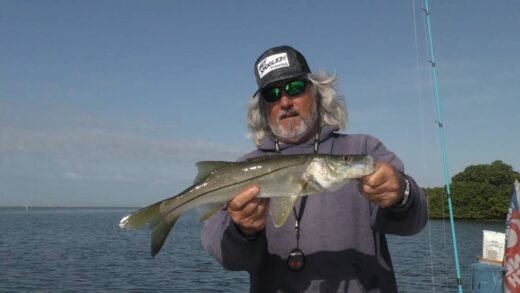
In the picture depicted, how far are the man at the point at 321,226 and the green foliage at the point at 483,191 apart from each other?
93.7 metres

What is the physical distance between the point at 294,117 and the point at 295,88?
11.3 inches

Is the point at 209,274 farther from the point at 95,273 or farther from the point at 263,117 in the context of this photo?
the point at 263,117

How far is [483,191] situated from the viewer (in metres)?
94.3

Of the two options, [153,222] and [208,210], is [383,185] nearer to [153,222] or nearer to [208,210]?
[208,210]

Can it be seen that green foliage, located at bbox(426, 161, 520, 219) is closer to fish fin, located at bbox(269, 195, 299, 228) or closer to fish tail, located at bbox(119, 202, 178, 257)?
fish fin, located at bbox(269, 195, 299, 228)

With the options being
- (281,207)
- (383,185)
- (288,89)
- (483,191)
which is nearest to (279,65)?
(288,89)

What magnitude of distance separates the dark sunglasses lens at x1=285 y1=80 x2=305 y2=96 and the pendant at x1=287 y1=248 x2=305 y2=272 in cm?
154

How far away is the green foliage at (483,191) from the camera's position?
92188 millimetres

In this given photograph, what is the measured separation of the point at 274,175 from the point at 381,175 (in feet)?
2.96

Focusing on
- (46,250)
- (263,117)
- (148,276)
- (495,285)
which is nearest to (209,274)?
(148,276)

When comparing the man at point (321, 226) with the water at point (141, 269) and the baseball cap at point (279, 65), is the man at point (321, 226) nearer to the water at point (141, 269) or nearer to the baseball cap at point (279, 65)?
the baseball cap at point (279, 65)

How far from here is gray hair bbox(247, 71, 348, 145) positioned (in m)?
4.85

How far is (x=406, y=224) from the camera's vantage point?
150 inches

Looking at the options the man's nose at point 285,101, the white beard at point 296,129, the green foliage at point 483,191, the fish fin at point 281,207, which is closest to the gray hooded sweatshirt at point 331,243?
the fish fin at point 281,207
